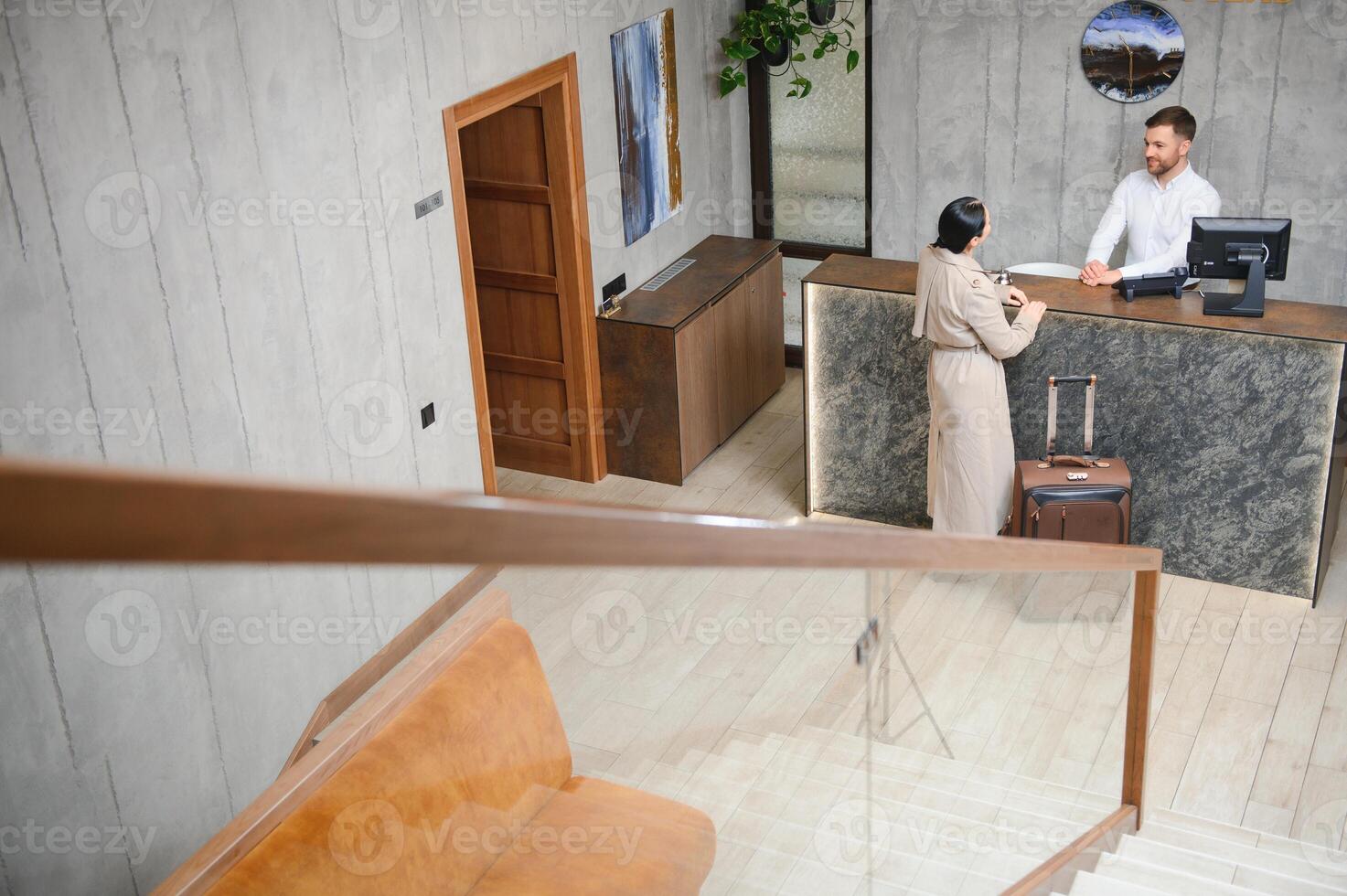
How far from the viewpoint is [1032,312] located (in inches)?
211

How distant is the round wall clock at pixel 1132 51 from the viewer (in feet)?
21.8

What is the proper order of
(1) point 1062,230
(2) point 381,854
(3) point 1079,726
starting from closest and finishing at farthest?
(2) point 381,854 → (3) point 1079,726 → (1) point 1062,230

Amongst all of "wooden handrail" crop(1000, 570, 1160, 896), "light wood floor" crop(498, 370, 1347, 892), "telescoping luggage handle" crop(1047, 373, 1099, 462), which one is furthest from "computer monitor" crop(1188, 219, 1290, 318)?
"wooden handrail" crop(1000, 570, 1160, 896)

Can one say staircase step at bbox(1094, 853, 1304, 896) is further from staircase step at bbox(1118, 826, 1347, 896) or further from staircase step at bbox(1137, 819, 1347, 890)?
staircase step at bbox(1137, 819, 1347, 890)

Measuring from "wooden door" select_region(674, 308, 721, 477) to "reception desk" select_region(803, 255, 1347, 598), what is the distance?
2.60ft

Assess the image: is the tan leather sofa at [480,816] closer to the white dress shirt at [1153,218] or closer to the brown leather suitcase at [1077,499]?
the brown leather suitcase at [1077,499]

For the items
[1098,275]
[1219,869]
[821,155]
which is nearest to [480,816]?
[1219,869]

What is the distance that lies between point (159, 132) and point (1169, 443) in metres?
4.30

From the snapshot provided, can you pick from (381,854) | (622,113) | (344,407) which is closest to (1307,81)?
(622,113)

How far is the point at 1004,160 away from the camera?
7344mm

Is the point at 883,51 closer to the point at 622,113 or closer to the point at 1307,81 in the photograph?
the point at 622,113

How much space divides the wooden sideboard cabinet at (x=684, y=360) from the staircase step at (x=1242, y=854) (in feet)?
11.3

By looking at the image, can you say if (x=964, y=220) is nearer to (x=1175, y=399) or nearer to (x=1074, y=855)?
(x=1175, y=399)

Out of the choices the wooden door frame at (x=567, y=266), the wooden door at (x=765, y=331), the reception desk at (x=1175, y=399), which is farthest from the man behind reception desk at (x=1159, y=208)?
the wooden door frame at (x=567, y=266)
